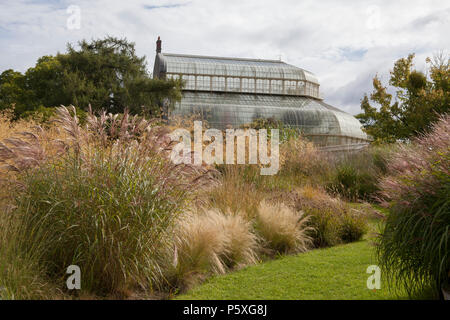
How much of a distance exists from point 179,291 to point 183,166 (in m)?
1.44

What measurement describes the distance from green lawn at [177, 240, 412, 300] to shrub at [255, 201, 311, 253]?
354 mm

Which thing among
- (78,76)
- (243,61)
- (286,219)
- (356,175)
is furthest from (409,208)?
(243,61)

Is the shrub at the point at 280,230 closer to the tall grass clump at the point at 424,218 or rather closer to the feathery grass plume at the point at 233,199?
the feathery grass plume at the point at 233,199

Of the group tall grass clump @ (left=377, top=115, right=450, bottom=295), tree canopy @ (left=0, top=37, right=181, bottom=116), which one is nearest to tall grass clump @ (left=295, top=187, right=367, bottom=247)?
tall grass clump @ (left=377, top=115, right=450, bottom=295)

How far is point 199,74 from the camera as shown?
3484 centimetres

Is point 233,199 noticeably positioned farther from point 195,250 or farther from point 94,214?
point 94,214

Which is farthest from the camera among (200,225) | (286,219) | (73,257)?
(286,219)

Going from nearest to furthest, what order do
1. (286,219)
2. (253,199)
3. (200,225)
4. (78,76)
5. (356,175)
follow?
(200,225)
(286,219)
(253,199)
(356,175)
(78,76)

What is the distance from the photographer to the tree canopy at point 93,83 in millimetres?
22297

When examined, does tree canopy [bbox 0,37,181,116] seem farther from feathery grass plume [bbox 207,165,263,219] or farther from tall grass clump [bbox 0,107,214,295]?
tall grass clump [bbox 0,107,214,295]

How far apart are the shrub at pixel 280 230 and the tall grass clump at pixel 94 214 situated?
2.47 metres

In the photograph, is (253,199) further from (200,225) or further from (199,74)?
(199,74)

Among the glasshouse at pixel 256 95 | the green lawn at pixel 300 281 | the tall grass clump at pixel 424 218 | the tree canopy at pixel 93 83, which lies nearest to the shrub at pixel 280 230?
the green lawn at pixel 300 281

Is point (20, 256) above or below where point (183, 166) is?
below
